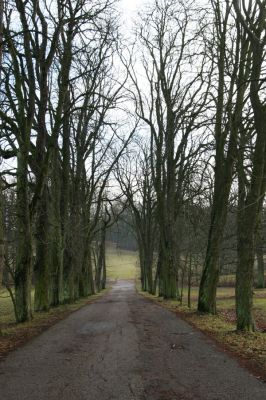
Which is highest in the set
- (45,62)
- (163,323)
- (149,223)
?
(45,62)

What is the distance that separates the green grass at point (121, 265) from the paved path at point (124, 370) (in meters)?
84.5

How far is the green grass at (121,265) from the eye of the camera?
322ft

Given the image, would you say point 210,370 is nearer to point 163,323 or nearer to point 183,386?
point 183,386

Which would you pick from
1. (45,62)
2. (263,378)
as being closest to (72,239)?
(45,62)

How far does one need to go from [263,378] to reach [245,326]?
16.7 feet

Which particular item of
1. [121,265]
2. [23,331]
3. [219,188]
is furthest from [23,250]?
[121,265]

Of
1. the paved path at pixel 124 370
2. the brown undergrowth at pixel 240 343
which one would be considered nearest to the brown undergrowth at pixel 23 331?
the paved path at pixel 124 370

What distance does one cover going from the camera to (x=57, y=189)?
23359 mm

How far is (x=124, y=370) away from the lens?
301 inches

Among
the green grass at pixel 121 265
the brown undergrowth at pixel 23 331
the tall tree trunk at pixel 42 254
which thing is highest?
the tall tree trunk at pixel 42 254

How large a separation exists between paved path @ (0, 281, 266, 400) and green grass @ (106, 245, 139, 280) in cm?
8447

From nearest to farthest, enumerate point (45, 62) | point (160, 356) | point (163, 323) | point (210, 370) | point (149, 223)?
point (210, 370)
point (160, 356)
point (163, 323)
point (45, 62)
point (149, 223)

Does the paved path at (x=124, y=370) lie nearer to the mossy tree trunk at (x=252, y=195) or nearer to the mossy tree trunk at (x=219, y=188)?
the mossy tree trunk at (x=252, y=195)

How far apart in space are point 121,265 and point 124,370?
350 ft
